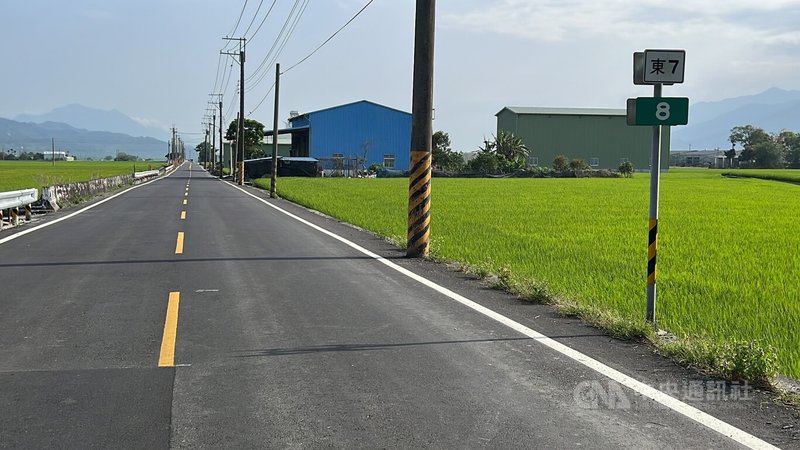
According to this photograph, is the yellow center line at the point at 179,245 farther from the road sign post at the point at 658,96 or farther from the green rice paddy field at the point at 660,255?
the road sign post at the point at 658,96

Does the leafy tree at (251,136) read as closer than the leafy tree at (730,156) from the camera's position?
Yes

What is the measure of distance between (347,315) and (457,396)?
2.65 m

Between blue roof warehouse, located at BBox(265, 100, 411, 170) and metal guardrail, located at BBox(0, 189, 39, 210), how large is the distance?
56.8 m

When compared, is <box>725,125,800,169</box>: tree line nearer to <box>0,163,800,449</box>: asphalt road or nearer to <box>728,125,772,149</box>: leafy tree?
<box>728,125,772,149</box>: leafy tree

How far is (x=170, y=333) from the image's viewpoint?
6.58 m

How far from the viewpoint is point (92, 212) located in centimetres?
2161

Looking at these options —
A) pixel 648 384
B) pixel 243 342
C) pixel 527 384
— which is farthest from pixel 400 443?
pixel 243 342

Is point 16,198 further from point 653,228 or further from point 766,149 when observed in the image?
point 766,149

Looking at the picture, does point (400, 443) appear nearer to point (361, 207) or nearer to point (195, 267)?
point (195, 267)

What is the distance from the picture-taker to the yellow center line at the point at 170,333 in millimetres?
5723

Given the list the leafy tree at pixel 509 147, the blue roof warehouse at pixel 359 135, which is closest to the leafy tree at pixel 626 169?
the leafy tree at pixel 509 147

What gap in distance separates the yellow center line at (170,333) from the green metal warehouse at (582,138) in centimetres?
8101

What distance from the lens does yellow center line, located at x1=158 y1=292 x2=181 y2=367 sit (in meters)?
5.72

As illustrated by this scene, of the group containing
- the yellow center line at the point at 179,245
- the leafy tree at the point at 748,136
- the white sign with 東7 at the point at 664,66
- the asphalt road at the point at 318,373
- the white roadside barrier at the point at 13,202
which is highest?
the leafy tree at the point at 748,136
